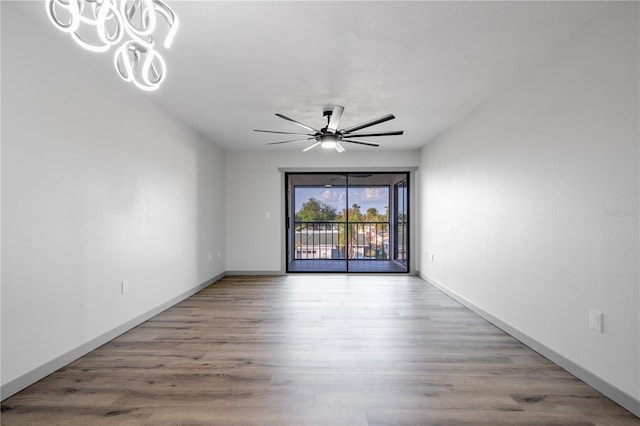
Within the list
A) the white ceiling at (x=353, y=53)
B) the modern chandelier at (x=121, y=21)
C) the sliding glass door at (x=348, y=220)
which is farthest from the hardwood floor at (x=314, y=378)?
the sliding glass door at (x=348, y=220)

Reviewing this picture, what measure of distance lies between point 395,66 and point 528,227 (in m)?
1.75

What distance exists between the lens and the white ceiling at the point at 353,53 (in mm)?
2006

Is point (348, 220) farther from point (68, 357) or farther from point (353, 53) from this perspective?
point (68, 357)

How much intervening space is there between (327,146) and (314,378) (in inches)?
103

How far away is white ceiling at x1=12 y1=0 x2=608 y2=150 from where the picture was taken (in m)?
2.01

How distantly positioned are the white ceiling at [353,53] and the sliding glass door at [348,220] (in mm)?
2875

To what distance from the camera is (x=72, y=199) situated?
243cm

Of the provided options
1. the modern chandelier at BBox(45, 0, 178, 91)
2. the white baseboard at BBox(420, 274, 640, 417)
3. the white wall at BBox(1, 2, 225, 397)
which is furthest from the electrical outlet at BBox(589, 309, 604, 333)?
the white wall at BBox(1, 2, 225, 397)

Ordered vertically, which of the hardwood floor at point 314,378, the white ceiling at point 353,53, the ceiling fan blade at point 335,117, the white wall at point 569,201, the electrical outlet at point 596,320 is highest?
the white ceiling at point 353,53

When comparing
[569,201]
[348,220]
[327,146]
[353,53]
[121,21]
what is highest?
[353,53]

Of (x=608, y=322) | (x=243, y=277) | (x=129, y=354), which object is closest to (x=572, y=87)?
(x=608, y=322)

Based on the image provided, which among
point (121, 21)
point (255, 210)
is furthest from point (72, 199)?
point (255, 210)

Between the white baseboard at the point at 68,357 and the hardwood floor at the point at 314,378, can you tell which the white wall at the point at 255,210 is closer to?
the white baseboard at the point at 68,357

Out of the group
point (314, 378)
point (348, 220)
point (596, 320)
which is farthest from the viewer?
point (348, 220)
